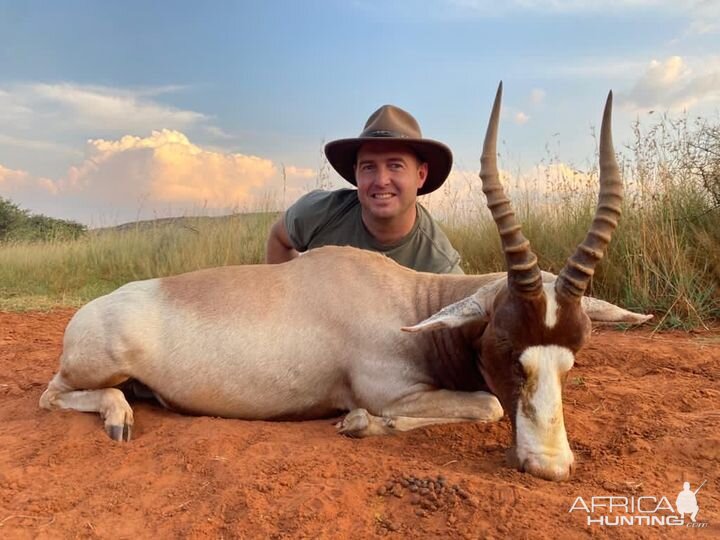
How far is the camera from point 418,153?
237 inches

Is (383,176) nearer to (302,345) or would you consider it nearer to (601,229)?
(302,345)

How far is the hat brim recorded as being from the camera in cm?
572

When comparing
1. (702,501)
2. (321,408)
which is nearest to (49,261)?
(321,408)

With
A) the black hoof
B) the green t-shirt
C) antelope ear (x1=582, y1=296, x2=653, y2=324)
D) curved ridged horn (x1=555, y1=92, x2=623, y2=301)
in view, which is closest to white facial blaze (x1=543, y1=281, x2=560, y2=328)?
curved ridged horn (x1=555, y1=92, x2=623, y2=301)

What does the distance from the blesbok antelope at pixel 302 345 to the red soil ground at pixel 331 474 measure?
155mm

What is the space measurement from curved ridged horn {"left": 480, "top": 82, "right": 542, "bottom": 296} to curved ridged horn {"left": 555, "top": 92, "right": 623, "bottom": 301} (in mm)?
149

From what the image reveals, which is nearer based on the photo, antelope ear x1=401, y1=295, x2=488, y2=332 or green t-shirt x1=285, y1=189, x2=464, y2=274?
antelope ear x1=401, y1=295, x2=488, y2=332

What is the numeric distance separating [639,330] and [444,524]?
17.0ft

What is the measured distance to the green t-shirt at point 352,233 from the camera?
6.06 meters

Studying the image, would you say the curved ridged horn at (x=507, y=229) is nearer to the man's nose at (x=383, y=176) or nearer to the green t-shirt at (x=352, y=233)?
the man's nose at (x=383, y=176)

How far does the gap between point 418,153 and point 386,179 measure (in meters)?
0.59

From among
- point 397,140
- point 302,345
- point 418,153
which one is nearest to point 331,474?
point 302,345

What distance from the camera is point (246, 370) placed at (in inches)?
161

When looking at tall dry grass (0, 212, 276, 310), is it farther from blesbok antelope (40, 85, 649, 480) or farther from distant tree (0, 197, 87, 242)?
distant tree (0, 197, 87, 242)
